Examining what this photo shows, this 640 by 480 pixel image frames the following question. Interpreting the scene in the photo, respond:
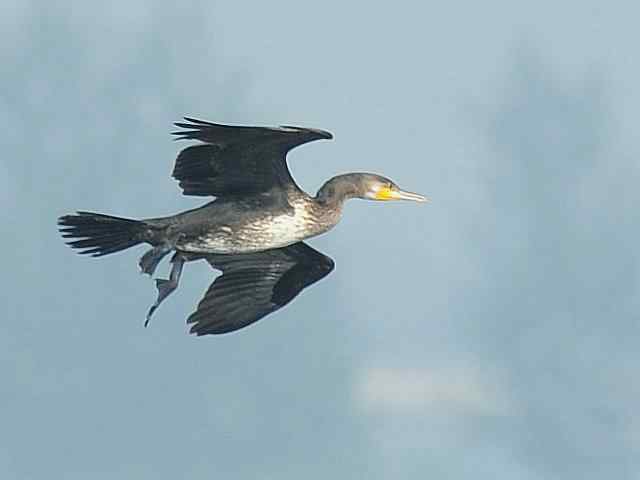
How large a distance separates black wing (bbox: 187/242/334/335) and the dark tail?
5.18 ft

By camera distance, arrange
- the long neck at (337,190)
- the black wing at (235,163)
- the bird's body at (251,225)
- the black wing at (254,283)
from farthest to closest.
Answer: the black wing at (254,283) < the long neck at (337,190) < the bird's body at (251,225) < the black wing at (235,163)

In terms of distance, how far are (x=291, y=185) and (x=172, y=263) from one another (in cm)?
136

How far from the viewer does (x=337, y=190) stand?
59.5 ft

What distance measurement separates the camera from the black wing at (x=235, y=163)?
1716 cm

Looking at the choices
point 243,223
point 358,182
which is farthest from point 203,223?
point 358,182

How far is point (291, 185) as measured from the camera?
1786 centimetres

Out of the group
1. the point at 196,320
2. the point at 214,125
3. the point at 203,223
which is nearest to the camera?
the point at 214,125

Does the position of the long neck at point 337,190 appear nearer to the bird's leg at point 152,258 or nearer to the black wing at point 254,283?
the black wing at point 254,283

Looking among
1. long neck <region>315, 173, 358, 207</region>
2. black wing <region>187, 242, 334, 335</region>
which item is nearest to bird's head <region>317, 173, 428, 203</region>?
long neck <region>315, 173, 358, 207</region>

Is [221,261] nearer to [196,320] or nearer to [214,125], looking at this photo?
[196,320]

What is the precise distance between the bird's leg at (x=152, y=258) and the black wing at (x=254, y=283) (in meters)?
1.39

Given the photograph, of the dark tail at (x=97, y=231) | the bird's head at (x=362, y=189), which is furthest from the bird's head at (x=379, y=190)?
the dark tail at (x=97, y=231)

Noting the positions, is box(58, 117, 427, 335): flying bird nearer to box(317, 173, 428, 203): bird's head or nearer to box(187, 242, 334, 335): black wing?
box(317, 173, 428, 203): bird's head

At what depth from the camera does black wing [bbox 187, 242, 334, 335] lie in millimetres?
19047
